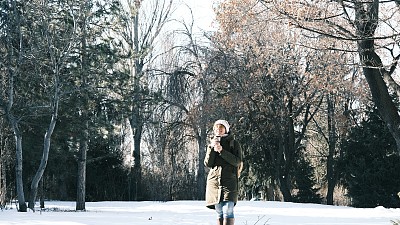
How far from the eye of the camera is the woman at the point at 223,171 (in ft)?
25.7

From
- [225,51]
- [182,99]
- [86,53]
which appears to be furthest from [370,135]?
[86,53]

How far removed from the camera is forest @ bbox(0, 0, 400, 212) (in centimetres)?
1644

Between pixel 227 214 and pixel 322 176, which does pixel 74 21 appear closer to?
pixel 227 214

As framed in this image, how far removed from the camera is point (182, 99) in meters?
28.3

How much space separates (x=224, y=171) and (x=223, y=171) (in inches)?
0.5

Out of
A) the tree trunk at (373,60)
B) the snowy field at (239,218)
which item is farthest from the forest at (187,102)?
the snowy field at (239,218)

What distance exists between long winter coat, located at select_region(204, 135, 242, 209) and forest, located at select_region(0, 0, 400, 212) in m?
3.56

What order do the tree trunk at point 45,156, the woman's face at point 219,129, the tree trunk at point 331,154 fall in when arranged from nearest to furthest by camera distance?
the woman's face at point 219,129, the tree trunk at point 45,156, the tree trunk at point 331,154

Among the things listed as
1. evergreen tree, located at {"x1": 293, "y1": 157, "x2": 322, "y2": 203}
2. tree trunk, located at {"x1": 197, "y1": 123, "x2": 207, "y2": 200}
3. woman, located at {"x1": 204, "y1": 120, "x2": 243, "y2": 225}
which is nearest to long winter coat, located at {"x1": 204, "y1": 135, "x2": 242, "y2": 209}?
woman, located at {"x1": 204, "y1": 120, "x2": 243, "y2": 225}

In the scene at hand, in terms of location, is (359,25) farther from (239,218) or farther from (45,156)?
(45,156)

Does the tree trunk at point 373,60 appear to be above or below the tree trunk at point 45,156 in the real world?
above

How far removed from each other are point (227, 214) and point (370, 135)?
16433 mm

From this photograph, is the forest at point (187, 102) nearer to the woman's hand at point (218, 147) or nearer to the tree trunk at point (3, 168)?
the tree trunk at point (3, 168)

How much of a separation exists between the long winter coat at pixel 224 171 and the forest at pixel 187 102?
356 centimetres
